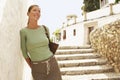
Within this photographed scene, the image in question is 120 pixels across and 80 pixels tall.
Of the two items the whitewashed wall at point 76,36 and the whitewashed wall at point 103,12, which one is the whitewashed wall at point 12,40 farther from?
the whitewashed wall at point 76,36

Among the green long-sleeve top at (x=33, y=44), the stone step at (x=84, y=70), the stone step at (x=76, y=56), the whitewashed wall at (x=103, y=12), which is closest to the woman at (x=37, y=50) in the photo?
the green long-sleeve top at (x=33, y=44)

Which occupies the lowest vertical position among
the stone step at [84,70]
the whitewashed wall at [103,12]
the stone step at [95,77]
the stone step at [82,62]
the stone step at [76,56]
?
the stone step at [95,77]

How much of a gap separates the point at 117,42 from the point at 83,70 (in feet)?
3.93

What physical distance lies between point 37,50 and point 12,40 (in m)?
0.31

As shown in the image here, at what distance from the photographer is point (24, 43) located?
111 inches

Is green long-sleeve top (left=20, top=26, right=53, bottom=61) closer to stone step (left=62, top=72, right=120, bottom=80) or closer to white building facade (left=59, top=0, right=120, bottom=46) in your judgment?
stone step (left=62, top=72, right=120, bottom=80)

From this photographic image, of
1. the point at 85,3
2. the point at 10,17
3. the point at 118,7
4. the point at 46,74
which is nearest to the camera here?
the point at 10,17

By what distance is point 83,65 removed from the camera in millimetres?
6625

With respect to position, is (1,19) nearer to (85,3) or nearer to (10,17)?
(10,17)

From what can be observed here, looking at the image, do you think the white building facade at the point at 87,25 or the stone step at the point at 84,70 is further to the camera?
the white building facade at the point at 87,25

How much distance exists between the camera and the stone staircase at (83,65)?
588 centimetres

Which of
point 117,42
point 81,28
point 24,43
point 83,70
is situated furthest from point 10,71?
point 81,28

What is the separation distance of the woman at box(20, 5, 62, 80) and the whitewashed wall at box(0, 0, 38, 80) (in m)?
0.14

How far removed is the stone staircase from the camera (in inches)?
231
